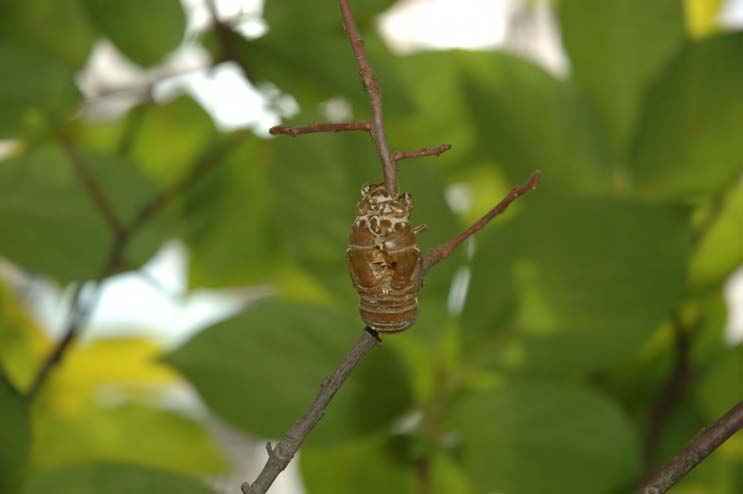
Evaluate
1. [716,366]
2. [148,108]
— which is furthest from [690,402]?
[148,108]

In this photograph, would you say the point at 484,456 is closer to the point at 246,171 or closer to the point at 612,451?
the point at 612,451

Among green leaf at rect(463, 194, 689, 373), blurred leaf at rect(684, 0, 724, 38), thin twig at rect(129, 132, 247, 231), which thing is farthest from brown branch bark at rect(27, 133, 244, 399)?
blurred leaf at rect(684, 0, 724, 38)

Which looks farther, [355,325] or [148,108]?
[148,108]

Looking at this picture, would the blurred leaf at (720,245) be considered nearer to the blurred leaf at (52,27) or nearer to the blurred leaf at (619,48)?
the blurred leaf at (619,48)

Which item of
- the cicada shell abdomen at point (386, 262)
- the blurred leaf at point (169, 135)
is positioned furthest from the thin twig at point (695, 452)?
the blurred leaf at point (169, 135)

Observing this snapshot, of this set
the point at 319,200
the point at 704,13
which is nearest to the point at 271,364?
the point at 319,200

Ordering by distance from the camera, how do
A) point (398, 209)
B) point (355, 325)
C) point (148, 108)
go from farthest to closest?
1. point (148, 108)
2. point (355, 325)
3. point (398, 209)
